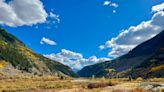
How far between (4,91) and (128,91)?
34698mm

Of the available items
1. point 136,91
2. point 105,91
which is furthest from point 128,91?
point 105,91

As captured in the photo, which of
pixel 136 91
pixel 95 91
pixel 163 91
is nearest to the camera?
pixel 136 91

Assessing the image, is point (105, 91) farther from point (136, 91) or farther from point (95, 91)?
point (136, 91)

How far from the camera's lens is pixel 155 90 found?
118ft

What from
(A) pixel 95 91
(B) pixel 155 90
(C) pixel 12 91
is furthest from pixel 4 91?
(B) pixel 155 90

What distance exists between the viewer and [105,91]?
35562 mm

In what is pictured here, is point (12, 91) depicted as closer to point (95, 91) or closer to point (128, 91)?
point (95, 91)

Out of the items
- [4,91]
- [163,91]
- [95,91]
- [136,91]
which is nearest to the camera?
[136,91]

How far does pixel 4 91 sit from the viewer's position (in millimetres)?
60688

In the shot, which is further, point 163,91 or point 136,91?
point 163,91

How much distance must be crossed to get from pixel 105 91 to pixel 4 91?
3047 cm

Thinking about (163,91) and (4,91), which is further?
(4,91)

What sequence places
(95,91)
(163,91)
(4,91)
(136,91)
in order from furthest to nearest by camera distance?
(4,91)
(95,91)
(163,91)
(136,91)

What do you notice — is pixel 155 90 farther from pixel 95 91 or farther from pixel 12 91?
pixel 12 91
